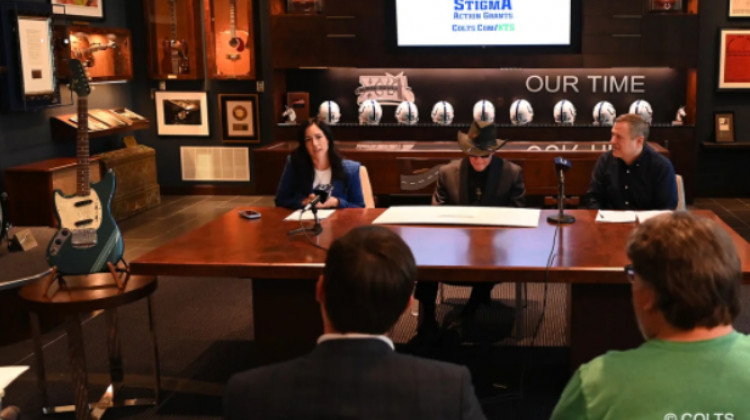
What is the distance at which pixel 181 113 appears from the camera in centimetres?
909

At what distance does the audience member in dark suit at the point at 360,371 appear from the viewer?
1537 mm

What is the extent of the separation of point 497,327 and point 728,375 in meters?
3.18

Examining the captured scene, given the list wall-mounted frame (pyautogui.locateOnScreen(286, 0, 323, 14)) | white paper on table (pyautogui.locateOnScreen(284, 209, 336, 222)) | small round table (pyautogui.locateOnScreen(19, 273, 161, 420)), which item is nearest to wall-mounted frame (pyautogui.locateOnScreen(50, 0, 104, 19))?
wall-mounted frame (pyautogui.locateOnScreen(286, 0, 323, 14))

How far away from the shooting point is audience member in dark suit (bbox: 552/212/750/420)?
151 centimetres

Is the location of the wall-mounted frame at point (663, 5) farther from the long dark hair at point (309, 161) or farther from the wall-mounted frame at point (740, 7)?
the long dark hair at point (309, 161)

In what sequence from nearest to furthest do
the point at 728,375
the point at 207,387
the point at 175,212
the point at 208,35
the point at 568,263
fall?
the point at 728,375 < the point at 568,263 < the point at 207,387 < the point at 175,212 < the point at 208,35

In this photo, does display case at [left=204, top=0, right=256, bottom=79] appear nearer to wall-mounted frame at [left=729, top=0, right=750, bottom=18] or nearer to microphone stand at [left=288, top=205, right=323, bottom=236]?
wall-mounted frame at [left=729, top=0, right=750, bottom=18]

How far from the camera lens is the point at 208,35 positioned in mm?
8852

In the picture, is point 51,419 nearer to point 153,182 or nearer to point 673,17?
point 153,182

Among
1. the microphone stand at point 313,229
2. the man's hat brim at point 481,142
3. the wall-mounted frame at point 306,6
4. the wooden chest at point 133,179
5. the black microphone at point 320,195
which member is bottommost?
the wooden chest at point 133,179

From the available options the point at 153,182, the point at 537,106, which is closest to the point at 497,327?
the point at 537,106

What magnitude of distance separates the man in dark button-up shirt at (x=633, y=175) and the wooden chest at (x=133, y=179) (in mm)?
4640

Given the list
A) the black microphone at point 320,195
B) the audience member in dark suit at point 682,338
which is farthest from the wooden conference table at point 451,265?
the audience member in dark suit at point 682,338

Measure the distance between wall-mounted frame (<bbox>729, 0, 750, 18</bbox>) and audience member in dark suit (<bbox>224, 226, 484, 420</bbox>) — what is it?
753 cm
